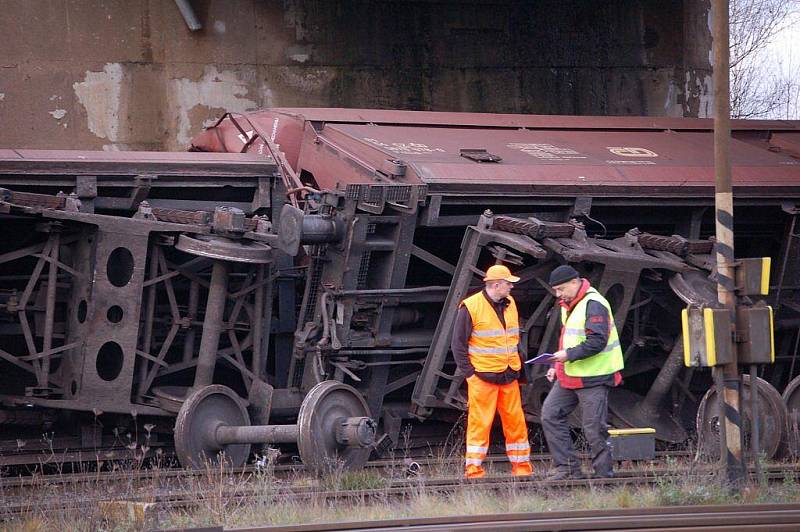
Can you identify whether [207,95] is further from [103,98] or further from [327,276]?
[327,276]

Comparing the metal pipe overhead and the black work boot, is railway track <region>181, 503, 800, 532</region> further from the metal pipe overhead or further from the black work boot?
the metal pipe overhead

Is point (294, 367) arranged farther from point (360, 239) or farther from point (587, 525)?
point (587, 525)

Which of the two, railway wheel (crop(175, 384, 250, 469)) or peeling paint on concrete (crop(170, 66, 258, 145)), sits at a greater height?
peeling paint on concrete (crop(170, 66, 258, 145))

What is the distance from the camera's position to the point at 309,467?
838 cm

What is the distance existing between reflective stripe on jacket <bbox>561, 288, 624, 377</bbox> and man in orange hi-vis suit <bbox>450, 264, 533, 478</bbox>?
64 centimetres

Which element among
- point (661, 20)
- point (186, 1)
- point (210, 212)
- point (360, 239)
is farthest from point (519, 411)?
point (661, 20)

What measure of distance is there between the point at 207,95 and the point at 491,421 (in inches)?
379

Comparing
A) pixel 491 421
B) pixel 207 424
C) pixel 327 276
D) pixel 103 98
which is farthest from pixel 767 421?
pixel 103 98

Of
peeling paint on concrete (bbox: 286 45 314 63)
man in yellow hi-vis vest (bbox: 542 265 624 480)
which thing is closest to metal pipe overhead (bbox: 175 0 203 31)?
peeling paint on concrete (bbox: 286 45 314 63)

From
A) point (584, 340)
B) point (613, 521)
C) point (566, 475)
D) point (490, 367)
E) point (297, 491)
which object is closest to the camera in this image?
point (613, 521)

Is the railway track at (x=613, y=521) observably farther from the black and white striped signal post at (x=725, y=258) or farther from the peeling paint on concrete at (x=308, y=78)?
the peeling paint on concrete at (x=308, y=78)

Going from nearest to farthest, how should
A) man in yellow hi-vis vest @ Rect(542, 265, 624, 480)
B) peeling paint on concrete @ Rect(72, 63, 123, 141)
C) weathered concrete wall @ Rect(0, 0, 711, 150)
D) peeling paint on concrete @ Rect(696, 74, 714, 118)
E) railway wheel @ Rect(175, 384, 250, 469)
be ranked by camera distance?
man in yellow hi-vis vest @ Rect(542, 265, 624, 480) → railway wheel @ Rect(175, 384, 250, 469) → weathered concrete wall @ Rect(0, 0, 711, 150) → peeling paint on concrete @ Rect(72, 63, 123, 141) → peeling paint on concrete @ Rect(696, 74, 714, 118)

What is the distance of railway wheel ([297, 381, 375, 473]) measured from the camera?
831 cm

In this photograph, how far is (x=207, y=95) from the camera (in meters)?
16.3
